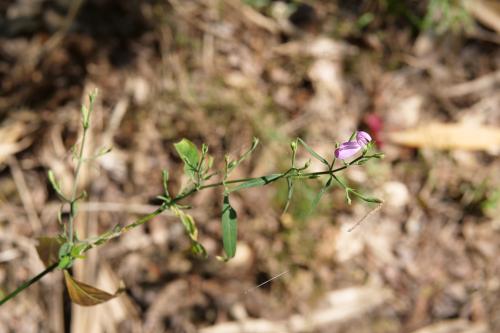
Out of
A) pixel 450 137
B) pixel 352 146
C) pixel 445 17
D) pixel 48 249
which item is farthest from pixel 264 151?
pixel 352 146

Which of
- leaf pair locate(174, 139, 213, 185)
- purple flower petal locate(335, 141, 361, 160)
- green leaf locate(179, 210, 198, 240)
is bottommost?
green leaf locate(179, 210, 198, 240)

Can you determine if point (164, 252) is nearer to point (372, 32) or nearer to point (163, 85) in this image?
point (163, 85)

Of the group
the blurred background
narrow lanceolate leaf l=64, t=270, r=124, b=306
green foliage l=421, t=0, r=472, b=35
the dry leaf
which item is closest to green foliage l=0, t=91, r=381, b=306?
narrow lanceolate leaf l=64, t=270, r=124, b=306

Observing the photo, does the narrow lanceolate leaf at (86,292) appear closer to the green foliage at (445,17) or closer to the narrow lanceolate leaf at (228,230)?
the narrow lanceolate leaf at (228,230)

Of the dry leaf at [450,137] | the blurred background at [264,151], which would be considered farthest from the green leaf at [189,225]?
the dry leaf at [450,137]

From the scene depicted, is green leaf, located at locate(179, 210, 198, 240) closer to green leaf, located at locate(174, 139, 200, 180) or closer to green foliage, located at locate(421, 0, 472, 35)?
green leaf, located at locate(174, 139, 200, 180)

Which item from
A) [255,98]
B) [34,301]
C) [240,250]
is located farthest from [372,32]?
[34,301]
